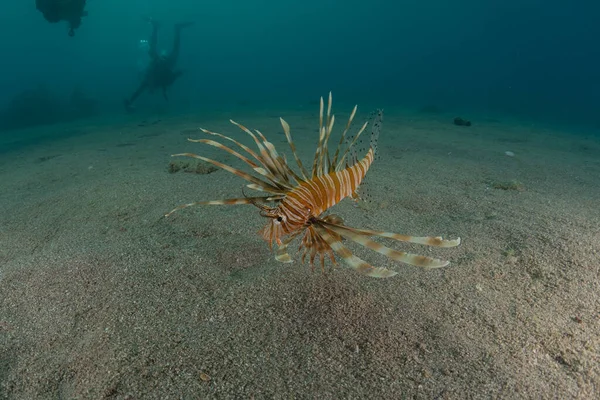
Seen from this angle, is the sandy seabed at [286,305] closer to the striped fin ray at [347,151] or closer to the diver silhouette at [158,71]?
the striped fin ray at [347,151]

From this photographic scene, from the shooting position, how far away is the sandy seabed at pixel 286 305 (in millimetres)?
1859

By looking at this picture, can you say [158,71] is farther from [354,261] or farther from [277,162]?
[354,261]

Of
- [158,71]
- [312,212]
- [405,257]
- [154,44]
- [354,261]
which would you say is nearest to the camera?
[405,257]

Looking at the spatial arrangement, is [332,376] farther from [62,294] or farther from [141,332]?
[62,294]

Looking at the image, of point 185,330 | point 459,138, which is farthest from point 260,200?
point 459,138

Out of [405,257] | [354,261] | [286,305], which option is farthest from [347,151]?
[405,257]

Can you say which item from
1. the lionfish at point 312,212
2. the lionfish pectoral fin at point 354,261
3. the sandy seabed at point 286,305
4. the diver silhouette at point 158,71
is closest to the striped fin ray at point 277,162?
the lionfish at point 312,212

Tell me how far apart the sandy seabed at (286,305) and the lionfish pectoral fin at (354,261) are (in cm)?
66

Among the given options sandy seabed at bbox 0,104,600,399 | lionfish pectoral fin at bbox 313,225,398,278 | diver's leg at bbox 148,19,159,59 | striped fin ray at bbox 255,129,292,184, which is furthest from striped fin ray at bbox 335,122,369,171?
diver's leg at bbox 148,19,159,59

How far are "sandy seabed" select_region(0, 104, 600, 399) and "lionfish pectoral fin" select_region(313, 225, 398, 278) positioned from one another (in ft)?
2.17

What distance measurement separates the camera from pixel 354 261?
5.40ft

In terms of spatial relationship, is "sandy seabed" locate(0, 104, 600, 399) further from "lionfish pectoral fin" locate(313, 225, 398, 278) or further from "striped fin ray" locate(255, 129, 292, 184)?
"striped fin ray" locate(255, 129, 292, 184)

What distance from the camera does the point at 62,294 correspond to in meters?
2.57

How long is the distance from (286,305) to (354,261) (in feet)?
3.12
